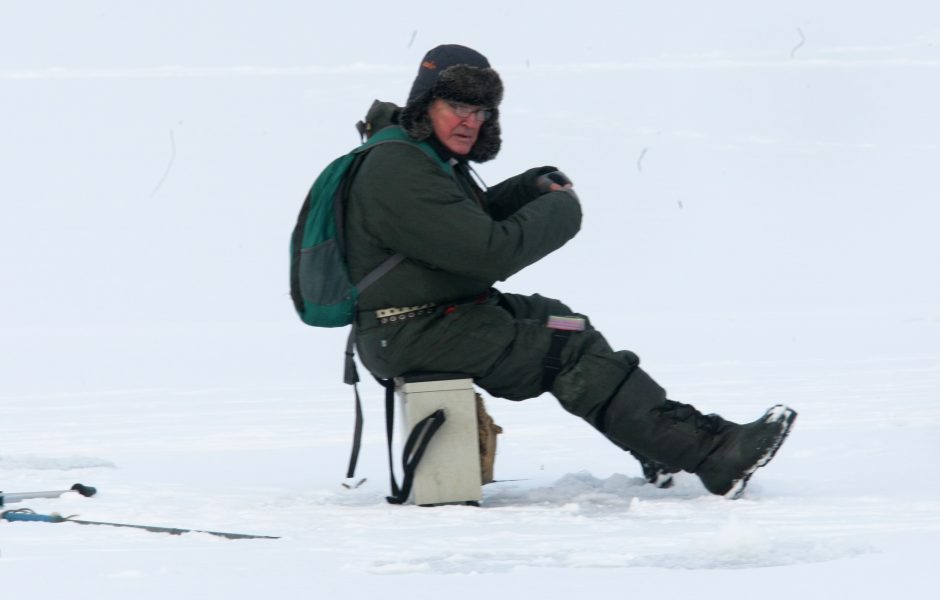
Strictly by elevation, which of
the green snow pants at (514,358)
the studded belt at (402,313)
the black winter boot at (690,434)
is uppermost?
→ the studded belt at (402,313)

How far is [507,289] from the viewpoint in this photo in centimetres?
941

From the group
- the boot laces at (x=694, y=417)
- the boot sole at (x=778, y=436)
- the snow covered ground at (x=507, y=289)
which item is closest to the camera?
the snow covered ground at (x=507, y=289)

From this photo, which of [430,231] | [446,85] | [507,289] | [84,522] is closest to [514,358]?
[430,231]

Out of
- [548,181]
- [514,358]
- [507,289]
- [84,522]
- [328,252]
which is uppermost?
[507,289]

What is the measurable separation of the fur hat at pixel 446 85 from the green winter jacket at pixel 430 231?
0.32 ft

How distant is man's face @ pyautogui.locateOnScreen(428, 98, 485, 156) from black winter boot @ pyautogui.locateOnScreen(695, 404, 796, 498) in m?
1.10

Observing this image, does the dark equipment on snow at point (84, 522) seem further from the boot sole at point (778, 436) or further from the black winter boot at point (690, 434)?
the boot sole at point (778, 436)

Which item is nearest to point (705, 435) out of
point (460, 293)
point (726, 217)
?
point (460, 293)

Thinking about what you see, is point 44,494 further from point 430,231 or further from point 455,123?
point 455,123

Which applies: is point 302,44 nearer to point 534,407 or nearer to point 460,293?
point 534,407

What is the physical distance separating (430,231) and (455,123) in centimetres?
37

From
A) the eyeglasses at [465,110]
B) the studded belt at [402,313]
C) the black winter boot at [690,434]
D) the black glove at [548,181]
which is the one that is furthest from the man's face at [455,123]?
the black winter boot at [690,434]

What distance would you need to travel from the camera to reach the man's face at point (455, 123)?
404cm

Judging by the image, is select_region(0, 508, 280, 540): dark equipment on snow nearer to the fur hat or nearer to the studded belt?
the studded belt
